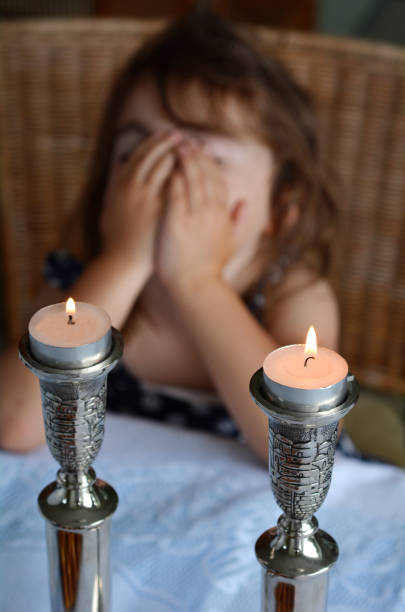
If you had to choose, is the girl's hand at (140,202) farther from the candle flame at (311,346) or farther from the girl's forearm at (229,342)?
the candle flame at (311,346)

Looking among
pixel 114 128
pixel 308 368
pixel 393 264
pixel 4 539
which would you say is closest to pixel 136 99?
pixel 114 128

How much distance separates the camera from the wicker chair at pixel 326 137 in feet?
3.98

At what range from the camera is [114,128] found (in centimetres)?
113

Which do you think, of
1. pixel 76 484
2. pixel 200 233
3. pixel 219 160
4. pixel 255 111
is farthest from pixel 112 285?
pixel 76 484

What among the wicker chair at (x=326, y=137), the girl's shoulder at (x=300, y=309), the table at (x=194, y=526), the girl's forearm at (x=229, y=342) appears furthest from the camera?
the wicker chair at (x=326, y=137)

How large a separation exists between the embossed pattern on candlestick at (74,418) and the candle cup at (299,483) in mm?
86

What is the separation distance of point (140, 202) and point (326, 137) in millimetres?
443

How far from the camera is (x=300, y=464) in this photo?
330 millimetres

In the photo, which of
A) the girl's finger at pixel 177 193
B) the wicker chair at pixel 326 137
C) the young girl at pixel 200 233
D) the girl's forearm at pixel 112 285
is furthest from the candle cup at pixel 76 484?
the wicker chair at pixel 326 137

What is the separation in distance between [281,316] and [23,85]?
650mm

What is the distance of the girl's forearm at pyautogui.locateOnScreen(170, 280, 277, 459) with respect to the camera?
0.79 m

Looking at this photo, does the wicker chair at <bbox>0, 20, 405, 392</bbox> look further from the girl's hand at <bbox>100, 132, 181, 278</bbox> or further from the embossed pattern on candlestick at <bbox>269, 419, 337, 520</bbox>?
the embossed pattern on candlestick at <bbox>269, 419, 337, 520</bbox>

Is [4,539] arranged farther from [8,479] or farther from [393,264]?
[393,264]

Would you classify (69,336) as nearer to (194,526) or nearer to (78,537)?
(78,537)
